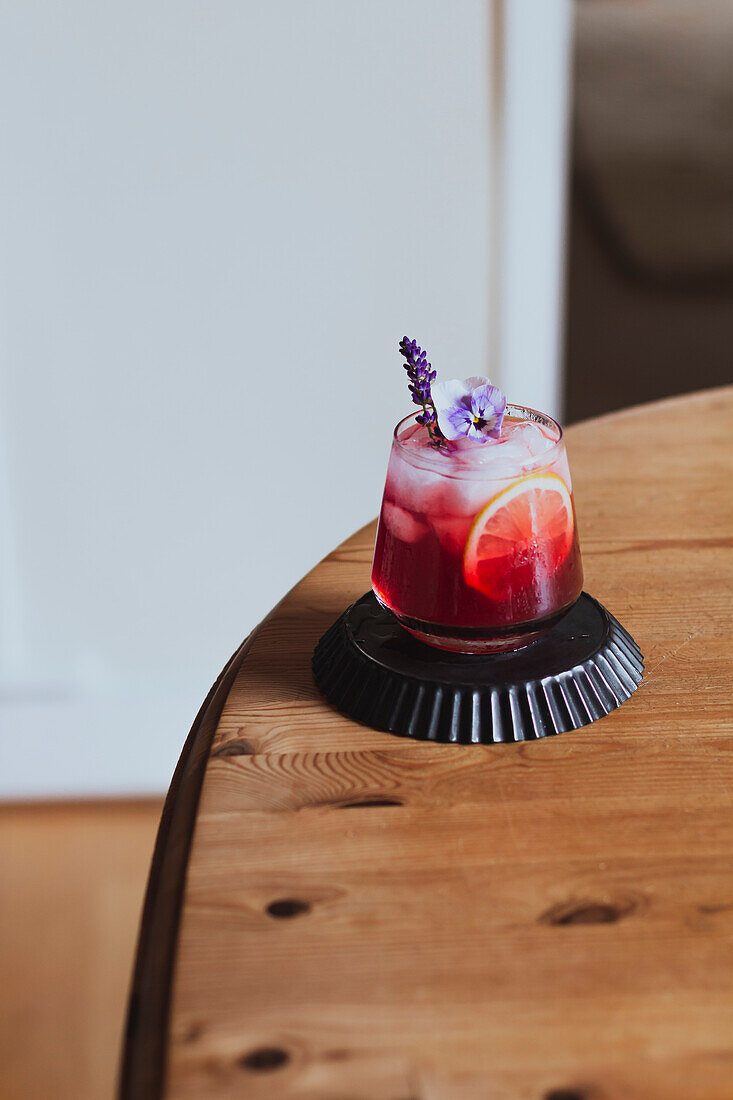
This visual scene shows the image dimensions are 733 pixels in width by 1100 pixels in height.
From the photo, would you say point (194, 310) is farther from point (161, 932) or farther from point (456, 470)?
point (161, 932)

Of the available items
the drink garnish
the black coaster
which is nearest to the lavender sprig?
the drink garnish

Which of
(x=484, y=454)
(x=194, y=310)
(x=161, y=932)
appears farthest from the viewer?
(x=194, y=310)

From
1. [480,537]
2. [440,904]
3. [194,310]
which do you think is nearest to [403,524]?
[480,537]

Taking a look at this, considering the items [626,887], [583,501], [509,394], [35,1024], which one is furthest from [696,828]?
[509,394]

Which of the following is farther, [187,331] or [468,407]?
[187,331]

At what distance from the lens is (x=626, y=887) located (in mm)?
463

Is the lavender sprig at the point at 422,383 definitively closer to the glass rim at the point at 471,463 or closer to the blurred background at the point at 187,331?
the glass rim at the point at 471,463

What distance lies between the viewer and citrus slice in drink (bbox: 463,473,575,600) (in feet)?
1.80

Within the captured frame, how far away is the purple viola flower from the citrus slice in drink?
35mm

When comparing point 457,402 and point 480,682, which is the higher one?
point 457,402

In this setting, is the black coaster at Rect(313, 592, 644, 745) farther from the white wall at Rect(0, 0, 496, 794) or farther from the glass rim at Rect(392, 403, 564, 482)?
the white wall at Rect(0, 0, 496, 794)

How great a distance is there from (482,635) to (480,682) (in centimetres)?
2

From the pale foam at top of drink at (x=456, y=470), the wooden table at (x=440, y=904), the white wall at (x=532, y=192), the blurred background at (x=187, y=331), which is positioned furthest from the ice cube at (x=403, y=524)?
the white wall at (x=532, y=192)

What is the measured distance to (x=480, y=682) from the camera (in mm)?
564
